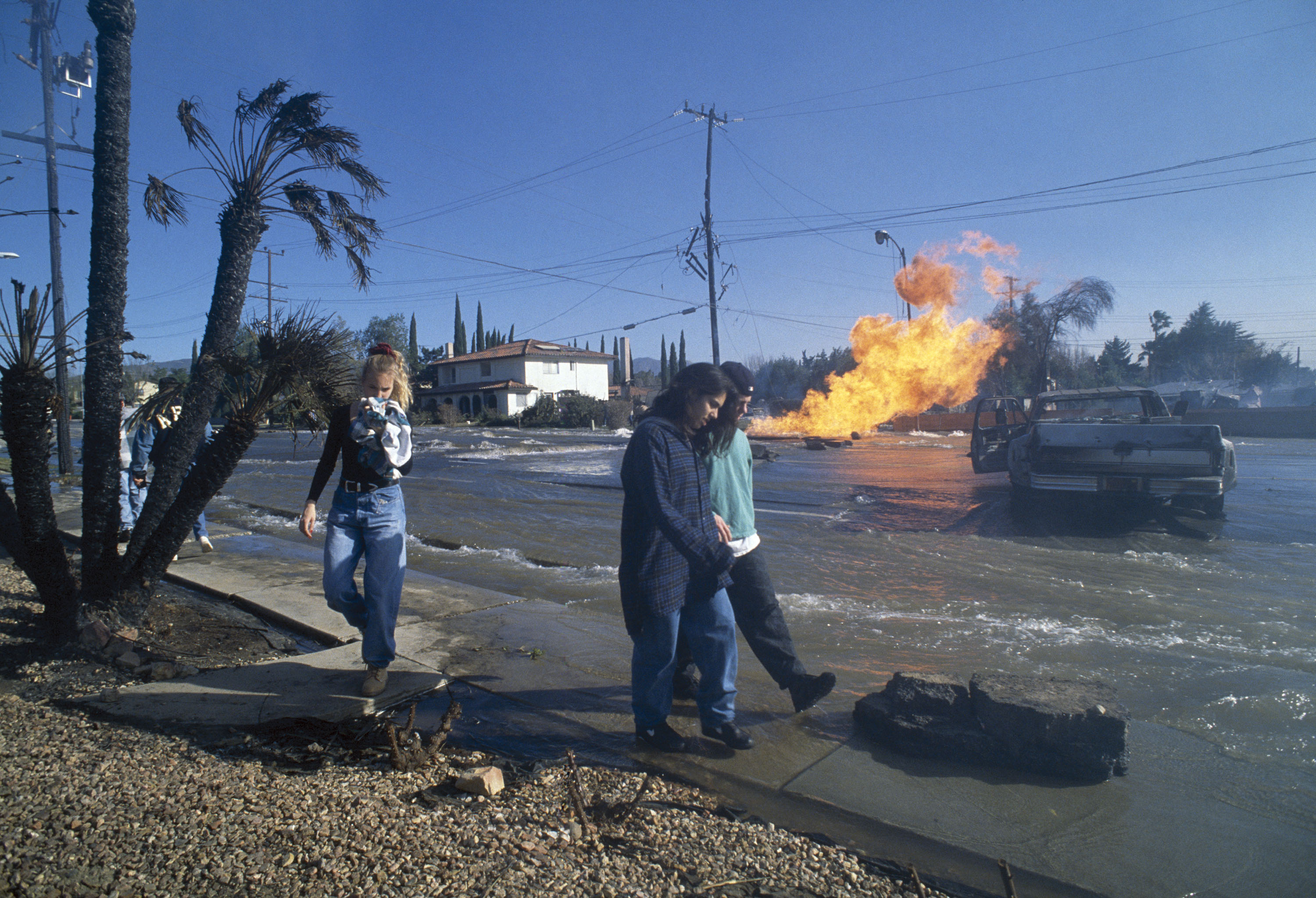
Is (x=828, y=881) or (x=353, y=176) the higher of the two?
(x=353, y=176)

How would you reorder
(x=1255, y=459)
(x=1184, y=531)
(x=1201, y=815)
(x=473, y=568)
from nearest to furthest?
(x=1201, y=815) → (x=473, y=568) → (x=1184, y=531) → (x=1255, y=459)

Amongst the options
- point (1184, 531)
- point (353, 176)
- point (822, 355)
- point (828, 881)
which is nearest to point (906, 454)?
point (1184, 531)

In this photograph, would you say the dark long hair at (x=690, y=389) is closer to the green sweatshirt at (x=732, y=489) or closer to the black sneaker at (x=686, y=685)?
the green sweatshirt at (x=732, y=489)

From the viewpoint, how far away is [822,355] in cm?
6366

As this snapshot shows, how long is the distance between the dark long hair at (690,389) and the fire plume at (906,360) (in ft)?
72.5

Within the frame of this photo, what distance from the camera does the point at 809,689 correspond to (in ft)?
11.6

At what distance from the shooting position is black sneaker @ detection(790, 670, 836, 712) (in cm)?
349

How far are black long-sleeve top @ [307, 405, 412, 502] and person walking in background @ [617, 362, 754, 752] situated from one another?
1.27 meters

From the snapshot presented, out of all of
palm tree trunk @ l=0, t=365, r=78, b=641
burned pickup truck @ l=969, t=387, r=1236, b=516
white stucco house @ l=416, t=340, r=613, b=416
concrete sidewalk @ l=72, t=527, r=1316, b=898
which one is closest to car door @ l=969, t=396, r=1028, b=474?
burned pickup truck @ l=969, t=387, r=1236, b=516

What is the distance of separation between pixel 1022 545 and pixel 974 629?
3832mm

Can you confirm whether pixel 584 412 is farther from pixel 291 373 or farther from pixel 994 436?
pixel 291 373

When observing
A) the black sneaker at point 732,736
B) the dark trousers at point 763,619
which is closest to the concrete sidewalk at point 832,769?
the black sneaker at point 732,736

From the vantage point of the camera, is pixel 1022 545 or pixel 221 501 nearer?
pixel 1022 545

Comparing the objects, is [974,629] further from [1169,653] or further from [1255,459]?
[1255,459]
